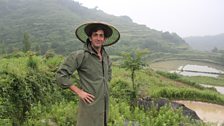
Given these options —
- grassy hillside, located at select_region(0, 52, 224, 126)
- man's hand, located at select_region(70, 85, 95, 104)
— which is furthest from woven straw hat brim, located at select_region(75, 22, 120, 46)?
grassy hillside, located at select_region(0, 52, 224, 126)

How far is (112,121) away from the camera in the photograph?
6.41m

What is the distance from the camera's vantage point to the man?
321cm

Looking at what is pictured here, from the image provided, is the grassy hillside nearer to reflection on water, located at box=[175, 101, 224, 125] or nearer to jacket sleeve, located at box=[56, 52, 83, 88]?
jacket sleeve, located at box=[56, 52, 83, 88]

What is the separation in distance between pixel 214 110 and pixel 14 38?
165 feet

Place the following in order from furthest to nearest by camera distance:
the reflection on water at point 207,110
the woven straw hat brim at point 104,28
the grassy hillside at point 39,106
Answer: the reflection on water at point 207,110
the grassy hillside at point 39,106
the woven straw hat brim at point 104,28

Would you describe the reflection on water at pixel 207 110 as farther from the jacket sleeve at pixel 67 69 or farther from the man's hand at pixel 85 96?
the jacket sleeve at pixel 67 69

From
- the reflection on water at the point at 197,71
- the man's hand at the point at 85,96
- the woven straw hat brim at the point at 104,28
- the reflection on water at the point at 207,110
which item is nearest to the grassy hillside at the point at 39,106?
the woven straw hat brim at the point at 104,28

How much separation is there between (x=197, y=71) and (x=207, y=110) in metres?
28.1

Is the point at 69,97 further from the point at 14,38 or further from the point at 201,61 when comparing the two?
the point at 14,38

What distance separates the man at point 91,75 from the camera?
3.21 metres

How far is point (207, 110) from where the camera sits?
14.8 m

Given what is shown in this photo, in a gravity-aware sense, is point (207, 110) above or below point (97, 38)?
below

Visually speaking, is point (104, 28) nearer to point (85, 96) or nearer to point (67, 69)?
point (67, 69)

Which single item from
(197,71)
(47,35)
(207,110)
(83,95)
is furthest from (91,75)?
(47,35)
